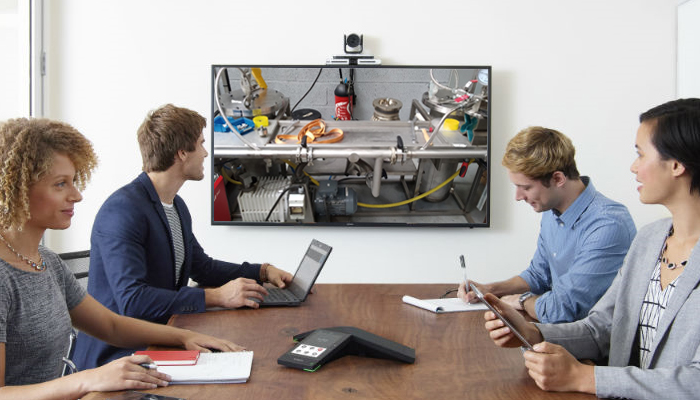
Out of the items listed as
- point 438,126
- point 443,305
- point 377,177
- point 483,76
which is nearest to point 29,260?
point 443,305

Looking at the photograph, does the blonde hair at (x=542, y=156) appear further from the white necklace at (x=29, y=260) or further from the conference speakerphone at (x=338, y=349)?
the white necklace at (x=29, y=260)

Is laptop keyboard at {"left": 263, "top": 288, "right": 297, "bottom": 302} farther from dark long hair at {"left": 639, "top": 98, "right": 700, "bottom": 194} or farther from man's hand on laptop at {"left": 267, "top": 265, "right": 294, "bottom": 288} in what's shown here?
dark long hair at {"left": 639, "top": 98, "right": 700, "bottom": 194}

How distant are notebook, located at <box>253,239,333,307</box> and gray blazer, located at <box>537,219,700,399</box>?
0.82m

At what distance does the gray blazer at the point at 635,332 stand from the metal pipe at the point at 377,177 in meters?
2.00

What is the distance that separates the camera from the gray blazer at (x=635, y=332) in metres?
1.50

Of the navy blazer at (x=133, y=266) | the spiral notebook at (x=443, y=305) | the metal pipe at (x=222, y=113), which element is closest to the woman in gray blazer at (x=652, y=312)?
the spiral notebook at (x=443, y=305)

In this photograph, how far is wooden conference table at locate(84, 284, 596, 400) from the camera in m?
1.55

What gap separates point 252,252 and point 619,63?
246cm

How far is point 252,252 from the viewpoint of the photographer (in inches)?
156

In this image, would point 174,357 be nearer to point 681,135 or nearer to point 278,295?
point 278,295

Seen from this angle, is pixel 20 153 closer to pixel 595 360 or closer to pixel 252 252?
pixel 595 360

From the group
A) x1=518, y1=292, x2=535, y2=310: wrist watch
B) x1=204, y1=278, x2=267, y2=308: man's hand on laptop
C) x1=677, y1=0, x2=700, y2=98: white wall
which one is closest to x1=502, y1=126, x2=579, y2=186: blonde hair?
x1=518, y1=292, x2=535, y2=310: wrist watch

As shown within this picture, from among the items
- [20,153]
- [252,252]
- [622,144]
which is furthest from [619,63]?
[20,153]

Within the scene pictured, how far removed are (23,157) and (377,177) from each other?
2.44m
